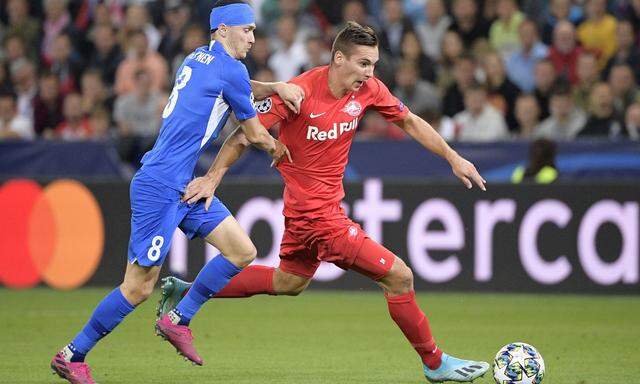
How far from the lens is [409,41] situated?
16.2 m

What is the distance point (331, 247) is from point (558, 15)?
9288 mm

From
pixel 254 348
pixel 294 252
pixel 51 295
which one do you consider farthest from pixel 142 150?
pixel 294 252

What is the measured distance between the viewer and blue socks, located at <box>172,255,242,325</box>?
803 cm

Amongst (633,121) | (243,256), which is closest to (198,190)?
(243,256)

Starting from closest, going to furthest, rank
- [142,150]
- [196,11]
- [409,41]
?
1. [142,150]
2. [409,41]
3. [196,11]

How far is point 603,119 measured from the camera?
14.6 m

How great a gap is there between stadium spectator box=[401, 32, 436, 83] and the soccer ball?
29.5ft

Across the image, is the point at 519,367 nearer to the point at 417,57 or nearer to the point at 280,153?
the point at 280,153

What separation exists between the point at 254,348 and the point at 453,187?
4.50m

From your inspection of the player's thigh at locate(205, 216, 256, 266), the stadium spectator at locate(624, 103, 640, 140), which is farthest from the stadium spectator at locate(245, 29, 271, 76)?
the player's thigh at locate(205, 216, 256, 266)

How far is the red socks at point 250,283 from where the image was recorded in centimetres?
854

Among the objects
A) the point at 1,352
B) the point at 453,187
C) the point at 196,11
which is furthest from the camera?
the point at 196,11

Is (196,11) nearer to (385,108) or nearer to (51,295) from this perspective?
(51,295)

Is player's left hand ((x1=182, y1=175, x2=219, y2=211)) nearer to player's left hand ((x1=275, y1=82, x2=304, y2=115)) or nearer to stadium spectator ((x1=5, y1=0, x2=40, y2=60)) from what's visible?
player's left hand ((x1=275, y1=82, x2=304, y2=115))
